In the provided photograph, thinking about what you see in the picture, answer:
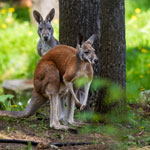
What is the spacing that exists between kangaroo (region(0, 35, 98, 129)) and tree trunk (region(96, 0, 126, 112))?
43cm

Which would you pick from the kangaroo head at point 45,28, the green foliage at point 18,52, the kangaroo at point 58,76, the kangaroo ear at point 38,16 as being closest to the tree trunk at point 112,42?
the kangaroo at point 58,76

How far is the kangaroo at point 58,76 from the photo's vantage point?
14.5 ft

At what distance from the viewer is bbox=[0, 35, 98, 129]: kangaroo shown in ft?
14.5

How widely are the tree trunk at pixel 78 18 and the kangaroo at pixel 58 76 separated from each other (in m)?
0.68

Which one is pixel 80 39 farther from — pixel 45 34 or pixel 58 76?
pixel 45 34

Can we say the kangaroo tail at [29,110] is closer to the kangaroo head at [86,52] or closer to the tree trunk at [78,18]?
the kangaroo head at [86,52]

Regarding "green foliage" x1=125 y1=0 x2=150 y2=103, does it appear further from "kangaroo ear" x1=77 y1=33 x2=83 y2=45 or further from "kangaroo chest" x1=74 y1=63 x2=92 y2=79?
"kangaroo ear" x1=77 y1=33 x2=83 y2=45

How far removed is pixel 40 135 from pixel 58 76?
798 mm

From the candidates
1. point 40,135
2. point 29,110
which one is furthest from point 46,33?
point 40,135

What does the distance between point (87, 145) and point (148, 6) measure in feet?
25.0

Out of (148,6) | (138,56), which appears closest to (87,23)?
(138,56)

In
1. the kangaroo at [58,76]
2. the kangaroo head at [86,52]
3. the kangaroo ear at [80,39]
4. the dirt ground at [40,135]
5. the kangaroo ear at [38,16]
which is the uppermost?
the kangaroo ear at [38,16]

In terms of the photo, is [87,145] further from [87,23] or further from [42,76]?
[87,23]

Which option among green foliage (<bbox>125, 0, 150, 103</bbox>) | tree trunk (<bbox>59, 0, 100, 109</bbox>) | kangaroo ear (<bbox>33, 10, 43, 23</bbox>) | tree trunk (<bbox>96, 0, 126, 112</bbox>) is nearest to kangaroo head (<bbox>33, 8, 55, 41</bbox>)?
kangaroo ear (<bbox>33, 10, 43, 23</bbox>)
